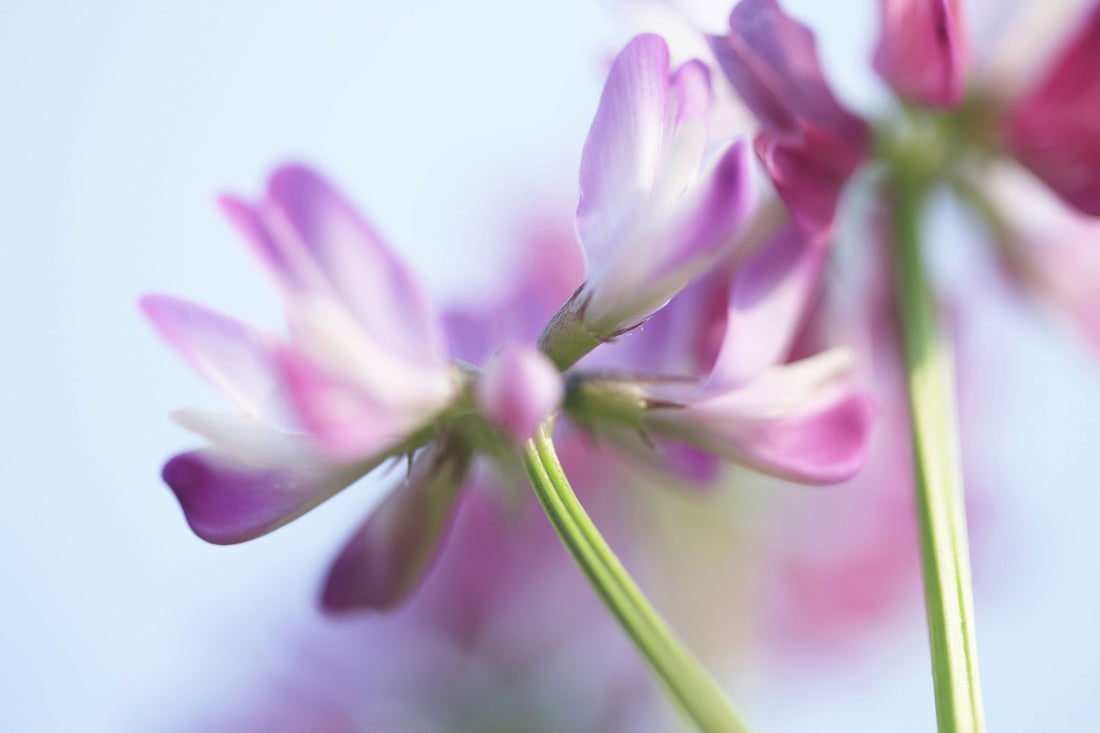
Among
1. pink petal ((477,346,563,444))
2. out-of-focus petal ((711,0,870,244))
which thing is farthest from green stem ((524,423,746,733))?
out-of-focus petal ((711,0,870,244))

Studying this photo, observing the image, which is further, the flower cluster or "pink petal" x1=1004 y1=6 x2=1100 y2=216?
"pink petal" x1=1004 y1=6 x2=1100 y2=216

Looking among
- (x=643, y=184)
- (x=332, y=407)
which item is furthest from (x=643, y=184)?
(x=332, y=407)

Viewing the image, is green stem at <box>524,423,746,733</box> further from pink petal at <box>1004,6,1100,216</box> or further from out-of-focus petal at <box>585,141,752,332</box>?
pink petal at <box>1004,6,1100,216</box>

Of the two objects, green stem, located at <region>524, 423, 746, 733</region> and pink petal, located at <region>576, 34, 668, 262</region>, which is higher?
pink petal, located at <region>576, 34, 668, 262</region>

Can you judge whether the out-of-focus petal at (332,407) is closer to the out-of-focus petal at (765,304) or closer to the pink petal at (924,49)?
the out-of-focus petal at (765,304)

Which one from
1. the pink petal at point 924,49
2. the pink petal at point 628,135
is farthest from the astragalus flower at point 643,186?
the pink petal at point 924,49

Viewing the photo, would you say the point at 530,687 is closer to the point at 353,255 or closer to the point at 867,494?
the point at 867,494
